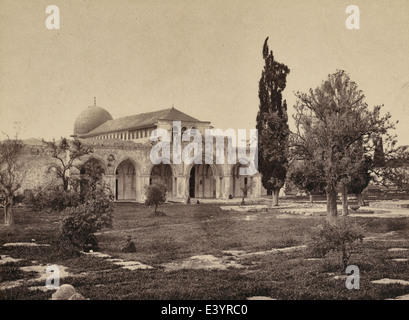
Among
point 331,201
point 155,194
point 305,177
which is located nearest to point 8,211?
point 155,194

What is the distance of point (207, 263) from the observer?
8.00 metres

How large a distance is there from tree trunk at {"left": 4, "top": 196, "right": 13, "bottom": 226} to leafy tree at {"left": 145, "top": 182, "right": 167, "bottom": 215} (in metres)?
4.93

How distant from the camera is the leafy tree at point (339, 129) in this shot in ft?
30.3

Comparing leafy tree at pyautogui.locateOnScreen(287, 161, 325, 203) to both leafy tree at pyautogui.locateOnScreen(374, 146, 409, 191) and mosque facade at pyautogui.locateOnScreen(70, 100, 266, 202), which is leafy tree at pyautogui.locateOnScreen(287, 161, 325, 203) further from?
mosque facade at pyautogui.locateOnScreen(70, 100, 266, 202)

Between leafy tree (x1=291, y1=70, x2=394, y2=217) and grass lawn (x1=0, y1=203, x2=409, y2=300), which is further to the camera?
leafy tree (x1=291, y1=70, x2=394, y2=217)

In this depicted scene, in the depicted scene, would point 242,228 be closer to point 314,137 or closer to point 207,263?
point 207,263

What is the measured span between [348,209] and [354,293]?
426cm

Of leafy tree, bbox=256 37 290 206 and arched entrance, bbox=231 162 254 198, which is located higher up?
leafy tree, bbox=256 37 290 206

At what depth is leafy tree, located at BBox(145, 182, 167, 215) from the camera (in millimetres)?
14156

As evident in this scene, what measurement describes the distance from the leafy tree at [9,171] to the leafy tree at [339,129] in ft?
21.4

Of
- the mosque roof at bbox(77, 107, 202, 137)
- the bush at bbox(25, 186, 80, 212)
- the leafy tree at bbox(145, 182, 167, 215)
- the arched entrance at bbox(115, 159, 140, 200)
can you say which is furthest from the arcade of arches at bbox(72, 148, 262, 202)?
the bush at bbox(25, 186, 80, 212)

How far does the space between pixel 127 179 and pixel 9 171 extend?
8.80 meters

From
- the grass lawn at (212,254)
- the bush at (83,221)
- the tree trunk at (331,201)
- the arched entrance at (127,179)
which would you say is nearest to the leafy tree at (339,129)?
the tree trunk at (331,201)
